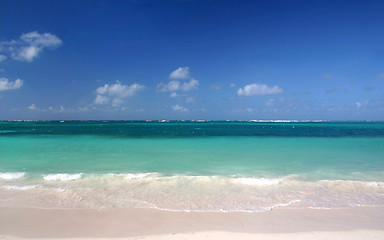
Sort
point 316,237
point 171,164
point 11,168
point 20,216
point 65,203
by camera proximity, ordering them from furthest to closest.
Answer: point 171,164 → point 11,168 → point 65,203 → point 20,216 → point 316,237

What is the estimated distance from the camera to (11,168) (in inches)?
500

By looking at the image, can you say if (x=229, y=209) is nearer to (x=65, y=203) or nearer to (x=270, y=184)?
(x=270, y=184)

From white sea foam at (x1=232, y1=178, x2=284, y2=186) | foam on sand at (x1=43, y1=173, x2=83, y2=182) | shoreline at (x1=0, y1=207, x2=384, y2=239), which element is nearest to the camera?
shoreline at (x1=0, y1=207, x2=384, y2=239)

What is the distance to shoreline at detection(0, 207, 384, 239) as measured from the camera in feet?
17.4

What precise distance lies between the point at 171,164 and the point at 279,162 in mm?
6600

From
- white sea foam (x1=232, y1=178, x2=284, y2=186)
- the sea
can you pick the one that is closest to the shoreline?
the sea

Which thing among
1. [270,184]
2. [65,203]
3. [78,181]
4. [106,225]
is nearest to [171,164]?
[78,181]

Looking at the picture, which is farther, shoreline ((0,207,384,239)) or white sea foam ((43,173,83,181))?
white sea foam ((43,173,83,181))

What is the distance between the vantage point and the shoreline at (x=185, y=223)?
5.32 meters

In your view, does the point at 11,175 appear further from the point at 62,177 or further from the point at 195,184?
the point at 195,184

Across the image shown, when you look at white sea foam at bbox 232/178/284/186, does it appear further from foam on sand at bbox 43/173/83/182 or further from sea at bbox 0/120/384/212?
foam on sand at bbox 43/173/83/182

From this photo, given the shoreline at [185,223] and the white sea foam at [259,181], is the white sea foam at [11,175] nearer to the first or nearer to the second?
the shoreline at [185,223]

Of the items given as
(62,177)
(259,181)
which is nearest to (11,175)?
(62,177)

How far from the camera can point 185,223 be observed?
19.3ft
